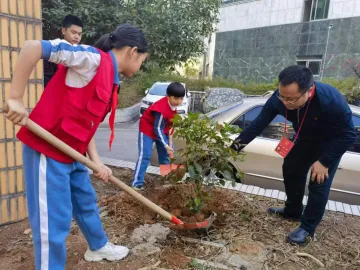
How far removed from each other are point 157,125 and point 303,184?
5.48ft

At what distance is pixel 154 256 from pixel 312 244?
1.32m

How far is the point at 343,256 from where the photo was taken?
2.46 metres

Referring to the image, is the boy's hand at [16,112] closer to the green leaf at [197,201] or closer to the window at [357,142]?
the green leaf at [197,201]

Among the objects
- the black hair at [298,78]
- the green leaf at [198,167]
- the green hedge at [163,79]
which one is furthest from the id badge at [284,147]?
the green hedge at [163,79]

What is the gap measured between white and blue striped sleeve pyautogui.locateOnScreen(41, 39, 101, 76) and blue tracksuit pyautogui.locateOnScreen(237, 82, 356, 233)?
1.57 metres

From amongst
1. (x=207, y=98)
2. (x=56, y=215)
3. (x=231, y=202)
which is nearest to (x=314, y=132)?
(x=231, y=202)

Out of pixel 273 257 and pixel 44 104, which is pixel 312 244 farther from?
pixel 44 104

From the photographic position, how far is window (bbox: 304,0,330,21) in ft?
45.0

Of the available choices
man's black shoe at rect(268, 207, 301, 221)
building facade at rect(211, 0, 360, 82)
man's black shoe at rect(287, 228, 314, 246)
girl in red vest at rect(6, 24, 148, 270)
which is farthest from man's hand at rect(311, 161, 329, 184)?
building facade at rect(211, 0, 360, 82)

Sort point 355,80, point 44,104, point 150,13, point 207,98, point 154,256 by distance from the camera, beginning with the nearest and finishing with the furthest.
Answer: point 44,104
point 154,256
point 150,13
point 355,80
point 207,98

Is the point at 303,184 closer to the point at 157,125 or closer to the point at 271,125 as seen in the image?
the point at 271,125

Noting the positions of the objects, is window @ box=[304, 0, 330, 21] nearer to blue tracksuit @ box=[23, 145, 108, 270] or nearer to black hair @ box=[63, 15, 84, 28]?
black hair @ box=[63, 15, 84, 28]

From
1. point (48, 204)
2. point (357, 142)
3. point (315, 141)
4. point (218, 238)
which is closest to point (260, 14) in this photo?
point (357, 142)

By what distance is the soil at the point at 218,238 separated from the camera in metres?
2.24
